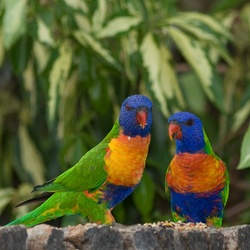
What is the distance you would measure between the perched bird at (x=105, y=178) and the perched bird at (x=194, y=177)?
0.18 m

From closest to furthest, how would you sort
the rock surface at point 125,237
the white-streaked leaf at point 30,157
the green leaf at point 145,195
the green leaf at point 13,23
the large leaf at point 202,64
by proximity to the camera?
the rock surface at point 125,237 → the green leaf at point 13,23 → the large leaf at point 202,64 → the green leaf at point 145,195 → the white-streaked leaf at point 30,157

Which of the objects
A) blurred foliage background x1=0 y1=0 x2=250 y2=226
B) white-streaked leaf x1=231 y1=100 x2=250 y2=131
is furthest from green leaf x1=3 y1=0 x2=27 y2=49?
white-streaked leaf x1=231 y1=100 x2=250 y2=131

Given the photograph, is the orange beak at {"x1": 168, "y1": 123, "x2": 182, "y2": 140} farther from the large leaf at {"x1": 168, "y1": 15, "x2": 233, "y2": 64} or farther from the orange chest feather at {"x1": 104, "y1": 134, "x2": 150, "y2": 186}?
the large leaf at {"x1": 168, "y1": 15, "x2": 233, "y2": 64}

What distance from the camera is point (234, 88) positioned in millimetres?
4652

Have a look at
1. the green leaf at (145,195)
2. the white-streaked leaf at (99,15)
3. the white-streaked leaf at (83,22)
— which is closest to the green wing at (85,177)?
the white-streaked leaf at (99,15)

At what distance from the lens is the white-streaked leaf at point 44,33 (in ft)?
11.6

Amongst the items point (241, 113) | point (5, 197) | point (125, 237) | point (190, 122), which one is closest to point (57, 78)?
point (5, 197)

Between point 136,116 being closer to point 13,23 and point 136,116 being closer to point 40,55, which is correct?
point 13,23

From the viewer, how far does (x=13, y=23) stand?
3455mm

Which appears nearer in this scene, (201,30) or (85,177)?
(85,177)

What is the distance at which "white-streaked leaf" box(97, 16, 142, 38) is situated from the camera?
368cm

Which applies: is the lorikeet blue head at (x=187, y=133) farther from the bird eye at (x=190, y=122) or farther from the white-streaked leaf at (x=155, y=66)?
the white-streaked leaf at (x=155, y=66)

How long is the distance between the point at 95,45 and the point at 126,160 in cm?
126

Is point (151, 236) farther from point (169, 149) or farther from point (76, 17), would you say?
point (169, 149)
